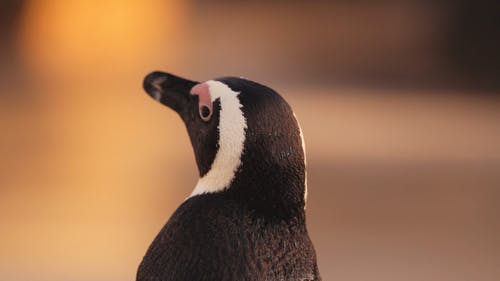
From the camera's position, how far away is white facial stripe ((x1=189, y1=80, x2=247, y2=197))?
0.42 metres

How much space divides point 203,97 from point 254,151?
0.05 meters

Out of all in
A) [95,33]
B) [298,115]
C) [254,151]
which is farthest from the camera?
[95,33]

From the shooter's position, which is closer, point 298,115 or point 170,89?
point 170,89

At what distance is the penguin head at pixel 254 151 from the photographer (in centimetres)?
42

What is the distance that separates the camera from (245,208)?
0.43 m

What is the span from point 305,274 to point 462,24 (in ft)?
7.28

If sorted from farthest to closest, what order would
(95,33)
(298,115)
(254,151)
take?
(95,33), (298,115), (254,151)

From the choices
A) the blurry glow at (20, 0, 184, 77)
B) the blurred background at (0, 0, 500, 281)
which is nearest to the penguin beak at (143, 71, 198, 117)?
the blurred background at (0, 0, 500, 281)

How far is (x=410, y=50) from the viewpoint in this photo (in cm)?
249

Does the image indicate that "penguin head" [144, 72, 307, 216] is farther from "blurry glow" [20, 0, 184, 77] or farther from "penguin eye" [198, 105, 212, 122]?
"blurry glow" [20, 0, 184, 77]

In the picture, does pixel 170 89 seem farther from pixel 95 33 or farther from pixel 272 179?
pixel 95 33

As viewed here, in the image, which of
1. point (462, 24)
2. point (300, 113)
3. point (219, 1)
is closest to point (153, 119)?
point (300, 113)

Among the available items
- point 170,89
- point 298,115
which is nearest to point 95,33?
point 298,115

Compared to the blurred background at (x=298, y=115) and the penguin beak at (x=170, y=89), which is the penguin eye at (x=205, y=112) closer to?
the penguin beak at (x=170, y=89)
